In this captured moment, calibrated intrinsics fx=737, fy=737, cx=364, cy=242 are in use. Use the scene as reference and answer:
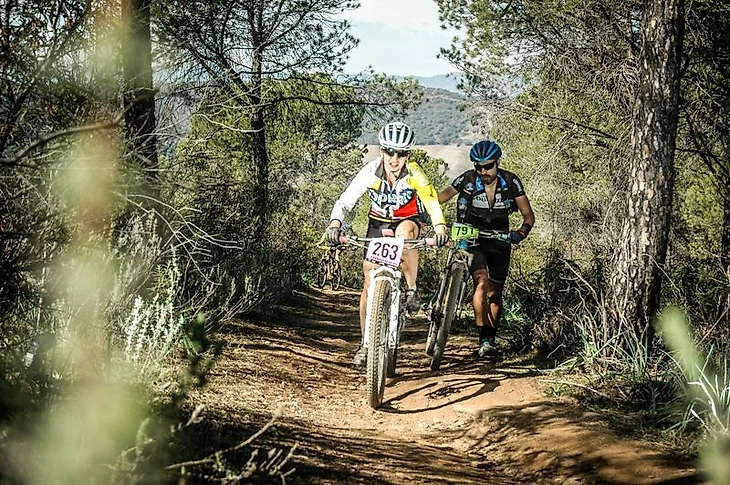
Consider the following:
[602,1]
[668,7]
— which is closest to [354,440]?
[668,7]

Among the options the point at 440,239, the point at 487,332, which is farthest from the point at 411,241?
the point at 487,332

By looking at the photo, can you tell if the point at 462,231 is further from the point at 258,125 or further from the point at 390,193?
the point at 258,125

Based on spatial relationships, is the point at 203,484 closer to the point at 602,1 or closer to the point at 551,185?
the point at 602,1

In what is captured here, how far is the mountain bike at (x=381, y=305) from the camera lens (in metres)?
5.38

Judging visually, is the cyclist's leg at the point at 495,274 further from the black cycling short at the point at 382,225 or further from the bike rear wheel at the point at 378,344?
the bike rear wheel at the point at 378,344

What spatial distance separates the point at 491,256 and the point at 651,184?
169cm

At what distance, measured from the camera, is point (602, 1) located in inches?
368

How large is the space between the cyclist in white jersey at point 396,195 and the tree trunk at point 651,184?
59.9 inches

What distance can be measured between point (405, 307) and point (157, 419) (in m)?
3.40

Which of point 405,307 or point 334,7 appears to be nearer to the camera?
point 405,307

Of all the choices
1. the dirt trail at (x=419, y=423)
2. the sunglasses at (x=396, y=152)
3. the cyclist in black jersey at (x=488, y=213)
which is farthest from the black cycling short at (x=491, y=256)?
the sunglasses at (x=396, y=152)

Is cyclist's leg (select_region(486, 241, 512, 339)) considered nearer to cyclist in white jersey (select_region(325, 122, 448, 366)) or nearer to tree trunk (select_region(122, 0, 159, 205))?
cyclist in white jersey (select_region(325, 122, 448, 366))

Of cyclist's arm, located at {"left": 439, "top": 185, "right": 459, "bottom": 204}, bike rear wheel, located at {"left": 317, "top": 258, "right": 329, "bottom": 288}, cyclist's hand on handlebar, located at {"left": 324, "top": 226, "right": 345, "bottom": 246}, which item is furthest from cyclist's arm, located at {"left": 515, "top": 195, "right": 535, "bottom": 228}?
bike rear wheel, located at {"left": 317, "top": 258, "right": 329, "bottom": 288}

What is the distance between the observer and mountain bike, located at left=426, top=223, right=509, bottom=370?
21.2 feet
